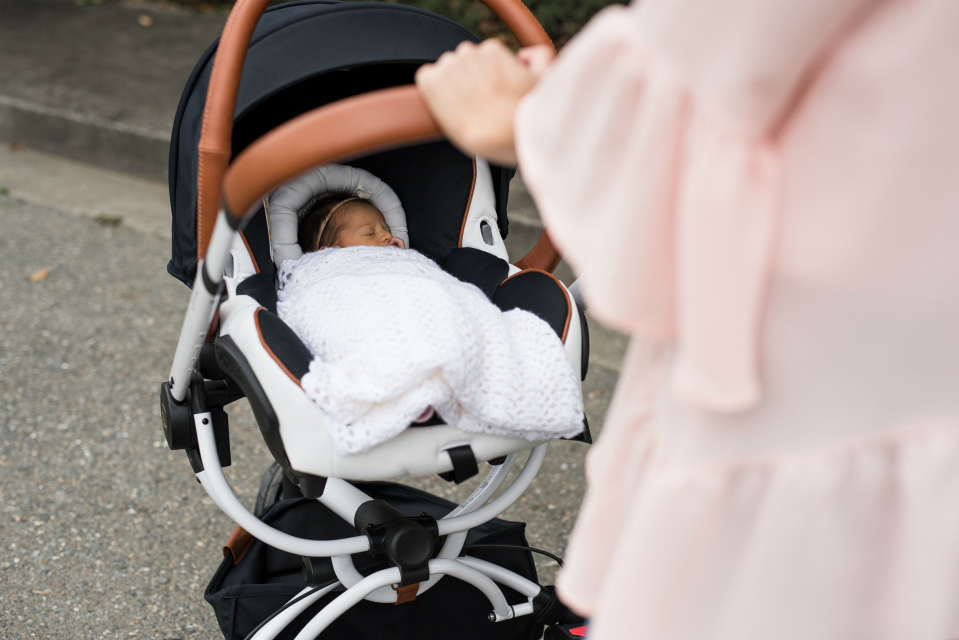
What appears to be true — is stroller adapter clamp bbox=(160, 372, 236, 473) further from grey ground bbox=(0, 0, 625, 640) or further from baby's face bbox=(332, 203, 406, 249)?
grey ground bbox=(0, 0, 625, 640)

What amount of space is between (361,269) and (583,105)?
2.88 ft

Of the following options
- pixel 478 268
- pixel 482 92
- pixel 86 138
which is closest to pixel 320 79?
pixel 478 268

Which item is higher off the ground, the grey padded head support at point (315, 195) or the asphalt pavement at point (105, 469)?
the grey padded head support at point (315, 195)

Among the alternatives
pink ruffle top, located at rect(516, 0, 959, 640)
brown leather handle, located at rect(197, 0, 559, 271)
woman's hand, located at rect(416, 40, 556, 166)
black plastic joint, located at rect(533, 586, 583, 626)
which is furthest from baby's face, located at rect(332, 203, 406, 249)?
pink ruffle top, located at rect(516, 0, 959, 640)

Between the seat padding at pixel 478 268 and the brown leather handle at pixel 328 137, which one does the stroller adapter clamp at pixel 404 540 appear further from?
the brown leather handle at pixel 328 137

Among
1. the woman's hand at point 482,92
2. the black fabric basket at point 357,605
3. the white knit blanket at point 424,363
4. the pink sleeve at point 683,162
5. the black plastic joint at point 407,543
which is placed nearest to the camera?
the pink sleeve at point 683,162

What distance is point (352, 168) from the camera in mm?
1694

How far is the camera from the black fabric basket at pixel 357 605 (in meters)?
1.36

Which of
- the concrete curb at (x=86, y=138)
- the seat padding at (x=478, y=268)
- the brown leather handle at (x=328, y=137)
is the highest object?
the brown leather handle at (x=328, y=137)

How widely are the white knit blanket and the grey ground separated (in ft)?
2.94

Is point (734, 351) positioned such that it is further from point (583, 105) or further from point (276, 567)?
point (276, 567)

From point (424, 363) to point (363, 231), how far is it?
0.73 m

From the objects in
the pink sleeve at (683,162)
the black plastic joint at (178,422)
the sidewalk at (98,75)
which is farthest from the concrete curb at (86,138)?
the pink sleeve at (683,162)

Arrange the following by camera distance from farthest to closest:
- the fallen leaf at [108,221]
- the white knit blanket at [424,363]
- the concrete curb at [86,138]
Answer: the concrete curb at [86,138] < the fallen leaf at [108,221] < the white knit blanket at [424,363]
